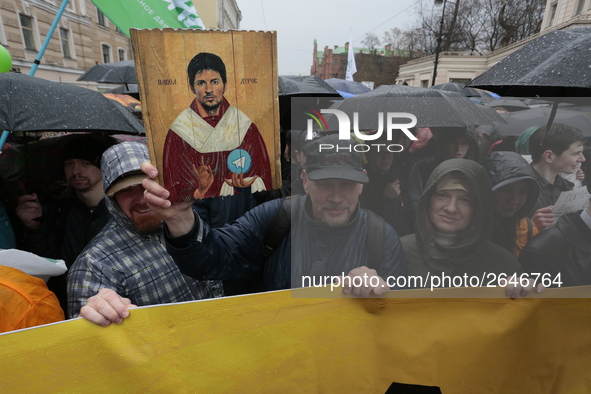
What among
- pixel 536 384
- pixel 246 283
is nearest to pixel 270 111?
pixel 246 283

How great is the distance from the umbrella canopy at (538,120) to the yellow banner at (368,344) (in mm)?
546

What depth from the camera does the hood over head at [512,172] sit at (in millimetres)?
1099

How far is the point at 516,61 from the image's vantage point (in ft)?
7.19

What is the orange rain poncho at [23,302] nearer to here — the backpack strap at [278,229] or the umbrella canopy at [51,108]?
the backpack strap at [278,229]

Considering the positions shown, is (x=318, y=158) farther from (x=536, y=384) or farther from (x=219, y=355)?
(x=536, y=384)

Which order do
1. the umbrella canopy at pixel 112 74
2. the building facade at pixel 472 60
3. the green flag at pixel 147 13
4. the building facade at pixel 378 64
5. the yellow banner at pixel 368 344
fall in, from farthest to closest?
the building facade at pixel 378 64, the building facade at pixel 472 60, the umbrella canopy at pixel 112 74, the green flag at pixel 147 13, the yellow banner at pixel 368 344

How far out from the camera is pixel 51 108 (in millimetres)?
1880

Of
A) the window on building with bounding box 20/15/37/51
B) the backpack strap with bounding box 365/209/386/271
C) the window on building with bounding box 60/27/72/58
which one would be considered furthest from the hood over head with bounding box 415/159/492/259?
the window on building with bounding box 60/27/72/58

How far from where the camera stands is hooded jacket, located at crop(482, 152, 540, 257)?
3.61 feet

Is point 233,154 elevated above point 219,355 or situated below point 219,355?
above

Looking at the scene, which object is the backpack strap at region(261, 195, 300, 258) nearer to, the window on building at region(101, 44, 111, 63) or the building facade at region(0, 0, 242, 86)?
the building facade at region(0, 0, 242, 86)

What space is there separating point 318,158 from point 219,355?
72 centimetres

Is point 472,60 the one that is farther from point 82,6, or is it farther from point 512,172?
point 512,172

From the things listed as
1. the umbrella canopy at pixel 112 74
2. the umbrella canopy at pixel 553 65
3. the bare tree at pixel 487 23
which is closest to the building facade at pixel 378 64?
the bare tree at pixel 487 23
